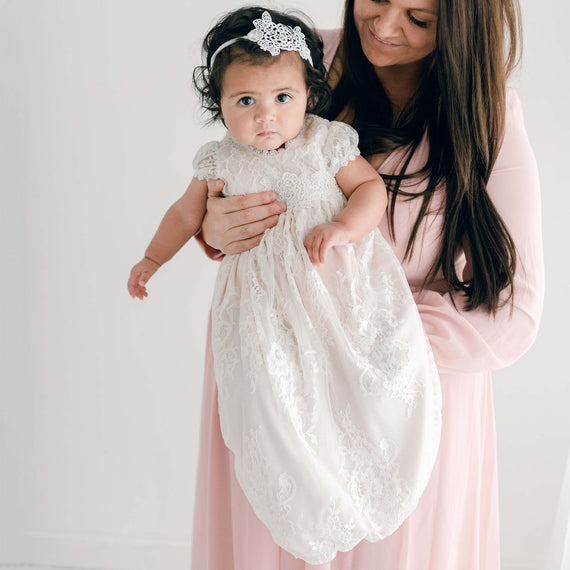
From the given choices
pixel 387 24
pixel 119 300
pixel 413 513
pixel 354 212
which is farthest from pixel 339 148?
pixel 119 300

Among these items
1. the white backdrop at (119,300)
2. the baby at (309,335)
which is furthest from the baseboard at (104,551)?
the baby at (309,335)

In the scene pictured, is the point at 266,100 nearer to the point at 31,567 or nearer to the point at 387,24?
the point at 387,24

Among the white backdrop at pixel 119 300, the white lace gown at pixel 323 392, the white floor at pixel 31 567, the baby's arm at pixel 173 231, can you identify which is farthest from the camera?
the white floor at pixel 31 567

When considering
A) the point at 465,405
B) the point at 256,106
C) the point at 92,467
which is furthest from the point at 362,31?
the point at 92,467

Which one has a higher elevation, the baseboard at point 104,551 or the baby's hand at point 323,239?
the baby's hand at point 323,239

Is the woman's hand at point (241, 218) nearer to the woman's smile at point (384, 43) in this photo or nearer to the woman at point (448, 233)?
the woman at point (448, 233)

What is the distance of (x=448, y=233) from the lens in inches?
42.8

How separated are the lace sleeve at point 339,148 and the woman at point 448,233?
0.25 ft

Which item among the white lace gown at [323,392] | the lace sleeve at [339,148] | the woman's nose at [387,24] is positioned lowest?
the white lace gown at [323,392]

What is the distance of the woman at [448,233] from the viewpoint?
103 cm

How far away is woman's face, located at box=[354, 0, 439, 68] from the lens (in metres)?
1.04

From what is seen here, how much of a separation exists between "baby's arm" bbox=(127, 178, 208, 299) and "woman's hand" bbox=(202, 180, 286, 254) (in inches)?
2.4

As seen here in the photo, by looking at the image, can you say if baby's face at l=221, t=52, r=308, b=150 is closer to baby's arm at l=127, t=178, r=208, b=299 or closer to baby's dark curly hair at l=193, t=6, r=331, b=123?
baby's dark curly hair at l=193, t=6, r=331, b=123

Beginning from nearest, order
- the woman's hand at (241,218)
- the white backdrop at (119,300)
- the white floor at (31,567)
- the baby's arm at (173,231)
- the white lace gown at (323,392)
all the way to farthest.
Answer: the white lace gown at (323,392) → the woman's hand at (241,218) → the baby's arm at (173,231) → the white backdrop at (119,300) → the white floor at (31,567)
